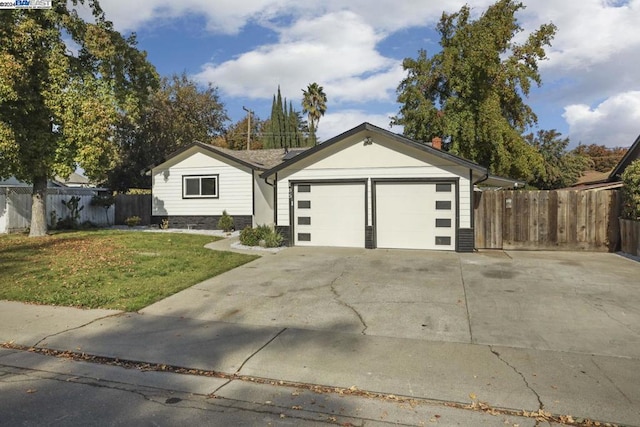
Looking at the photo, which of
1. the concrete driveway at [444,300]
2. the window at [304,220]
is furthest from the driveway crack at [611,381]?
the window at [304,220]

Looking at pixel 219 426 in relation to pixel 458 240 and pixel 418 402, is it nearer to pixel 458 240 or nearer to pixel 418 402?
pixel 418 402

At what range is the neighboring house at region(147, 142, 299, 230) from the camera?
19453 mm

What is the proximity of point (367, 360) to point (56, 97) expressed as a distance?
15.5 meters

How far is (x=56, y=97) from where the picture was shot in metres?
15.2

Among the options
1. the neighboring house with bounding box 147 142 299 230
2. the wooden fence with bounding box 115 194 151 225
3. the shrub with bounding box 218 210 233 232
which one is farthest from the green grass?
→ the wooden fence with bounding box 115 194 151 225

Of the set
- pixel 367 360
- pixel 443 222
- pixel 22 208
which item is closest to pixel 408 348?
pixel 367 360

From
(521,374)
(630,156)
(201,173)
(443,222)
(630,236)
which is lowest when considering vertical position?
(521,374)

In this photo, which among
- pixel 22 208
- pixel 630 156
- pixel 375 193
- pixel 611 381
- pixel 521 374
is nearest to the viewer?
pixel 611 381

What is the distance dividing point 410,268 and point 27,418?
7.89 metres

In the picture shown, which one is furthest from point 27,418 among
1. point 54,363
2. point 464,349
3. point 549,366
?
point 549,366

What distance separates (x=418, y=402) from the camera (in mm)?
3883

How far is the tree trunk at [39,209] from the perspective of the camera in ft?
53.5

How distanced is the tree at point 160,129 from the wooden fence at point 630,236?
2296 centimetres

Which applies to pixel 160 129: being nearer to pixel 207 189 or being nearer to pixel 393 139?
pixel 207 189
